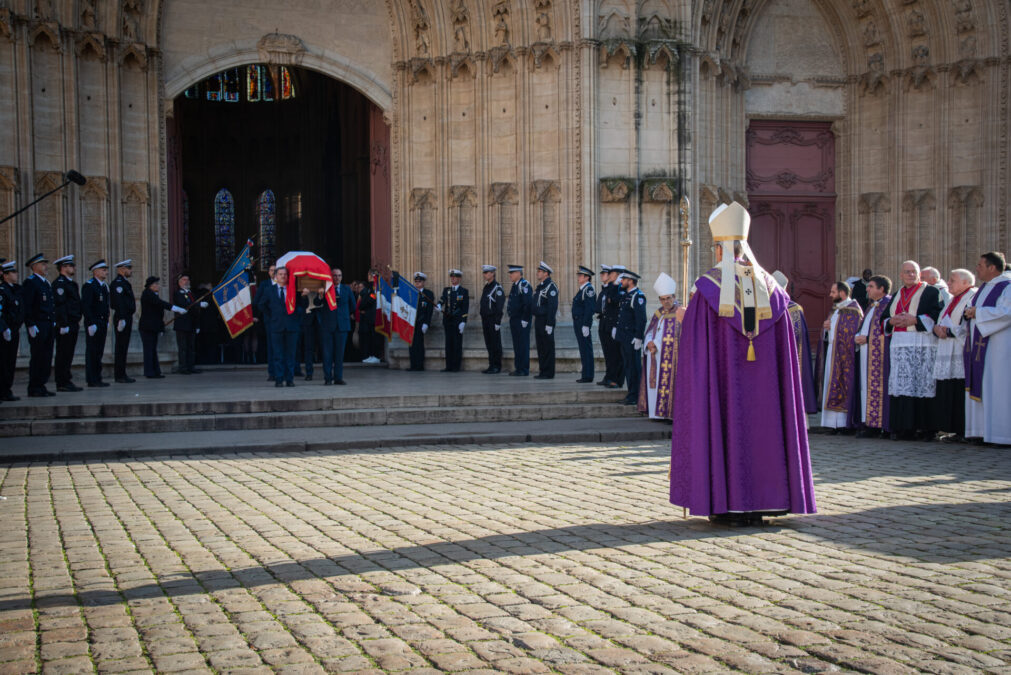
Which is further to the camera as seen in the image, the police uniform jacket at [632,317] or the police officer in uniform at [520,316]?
the police officer in uniform at [520,316]

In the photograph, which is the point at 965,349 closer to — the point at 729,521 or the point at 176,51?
the point at 729,521

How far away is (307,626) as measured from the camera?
446cm

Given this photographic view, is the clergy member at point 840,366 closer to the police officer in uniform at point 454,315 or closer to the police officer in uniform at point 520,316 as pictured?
the police officer in uniform at point 520,316

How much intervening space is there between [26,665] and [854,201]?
1839cm

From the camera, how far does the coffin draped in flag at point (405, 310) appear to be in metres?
17.8

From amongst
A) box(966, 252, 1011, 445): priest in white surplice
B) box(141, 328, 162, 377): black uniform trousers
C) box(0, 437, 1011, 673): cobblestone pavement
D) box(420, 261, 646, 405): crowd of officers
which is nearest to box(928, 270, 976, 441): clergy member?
box(966, 252, 1011, 445): priest in white surplice

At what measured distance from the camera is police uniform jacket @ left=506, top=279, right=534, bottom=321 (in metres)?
16.7

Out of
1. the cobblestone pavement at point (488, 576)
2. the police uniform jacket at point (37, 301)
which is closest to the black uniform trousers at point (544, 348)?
the police uniform jacket at point (37, 301)

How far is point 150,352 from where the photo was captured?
53.2 feet

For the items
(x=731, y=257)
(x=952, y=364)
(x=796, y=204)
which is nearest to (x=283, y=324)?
(x=952, y=364)

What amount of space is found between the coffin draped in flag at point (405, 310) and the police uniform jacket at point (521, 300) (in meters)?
1.80

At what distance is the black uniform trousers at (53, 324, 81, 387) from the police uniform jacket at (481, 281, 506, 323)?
614 centimetres

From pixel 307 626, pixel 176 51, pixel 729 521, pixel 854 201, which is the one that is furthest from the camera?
pixel 854 201

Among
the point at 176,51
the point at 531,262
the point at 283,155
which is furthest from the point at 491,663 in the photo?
the point at 283,155
